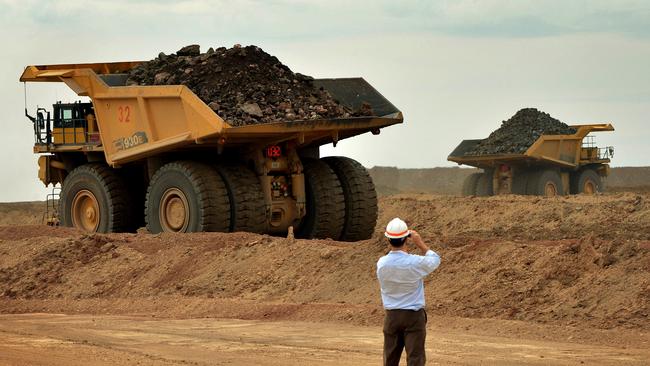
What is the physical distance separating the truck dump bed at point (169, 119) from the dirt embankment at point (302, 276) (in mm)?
1584

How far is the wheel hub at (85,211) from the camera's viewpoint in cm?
2357

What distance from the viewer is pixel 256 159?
70.2ft

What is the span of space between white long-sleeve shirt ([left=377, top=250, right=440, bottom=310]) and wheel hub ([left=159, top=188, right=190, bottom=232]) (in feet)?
40.6

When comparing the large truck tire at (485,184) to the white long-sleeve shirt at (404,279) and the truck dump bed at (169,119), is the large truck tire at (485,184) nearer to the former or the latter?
the truck dump bed at (169,119)

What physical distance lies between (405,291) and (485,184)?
34549 mm

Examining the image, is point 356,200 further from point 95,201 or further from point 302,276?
point 302,276

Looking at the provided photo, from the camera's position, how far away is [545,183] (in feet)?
136

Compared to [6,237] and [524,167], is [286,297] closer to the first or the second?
[6,237]

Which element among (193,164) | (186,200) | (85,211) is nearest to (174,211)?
(186,200)

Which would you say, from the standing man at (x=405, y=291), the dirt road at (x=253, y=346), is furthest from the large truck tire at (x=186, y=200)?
the standing man at (x=405, y=291)

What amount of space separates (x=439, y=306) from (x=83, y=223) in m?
10.7

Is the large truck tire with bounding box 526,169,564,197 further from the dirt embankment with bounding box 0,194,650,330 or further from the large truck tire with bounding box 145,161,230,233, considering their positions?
the large truck tire with bounding box 145,161,230,233

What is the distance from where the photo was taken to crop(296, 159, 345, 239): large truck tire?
22156 mm

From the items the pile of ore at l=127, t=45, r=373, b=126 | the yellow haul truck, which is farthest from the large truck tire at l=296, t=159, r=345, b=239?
the yellow haul truck
